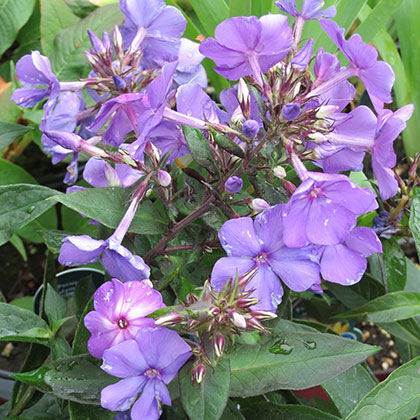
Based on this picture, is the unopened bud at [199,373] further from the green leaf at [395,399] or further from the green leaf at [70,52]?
the green leaf at [70,52]

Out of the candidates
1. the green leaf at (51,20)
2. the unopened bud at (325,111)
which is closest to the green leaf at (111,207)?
the unopened bud at (325,111)

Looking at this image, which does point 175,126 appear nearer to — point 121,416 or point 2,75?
point 121,416

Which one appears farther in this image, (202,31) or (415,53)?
(202,31)

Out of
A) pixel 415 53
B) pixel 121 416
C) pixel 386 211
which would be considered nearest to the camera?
pixel 121 416

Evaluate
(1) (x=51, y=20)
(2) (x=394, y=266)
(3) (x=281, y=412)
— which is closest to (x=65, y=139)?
(3) (x=281, y=412)

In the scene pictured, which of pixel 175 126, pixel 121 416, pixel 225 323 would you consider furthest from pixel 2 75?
pixel 225 323

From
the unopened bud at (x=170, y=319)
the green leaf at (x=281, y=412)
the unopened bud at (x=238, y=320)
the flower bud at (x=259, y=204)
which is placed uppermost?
the flower bud at (x=259, y=204)

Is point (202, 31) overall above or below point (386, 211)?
above
